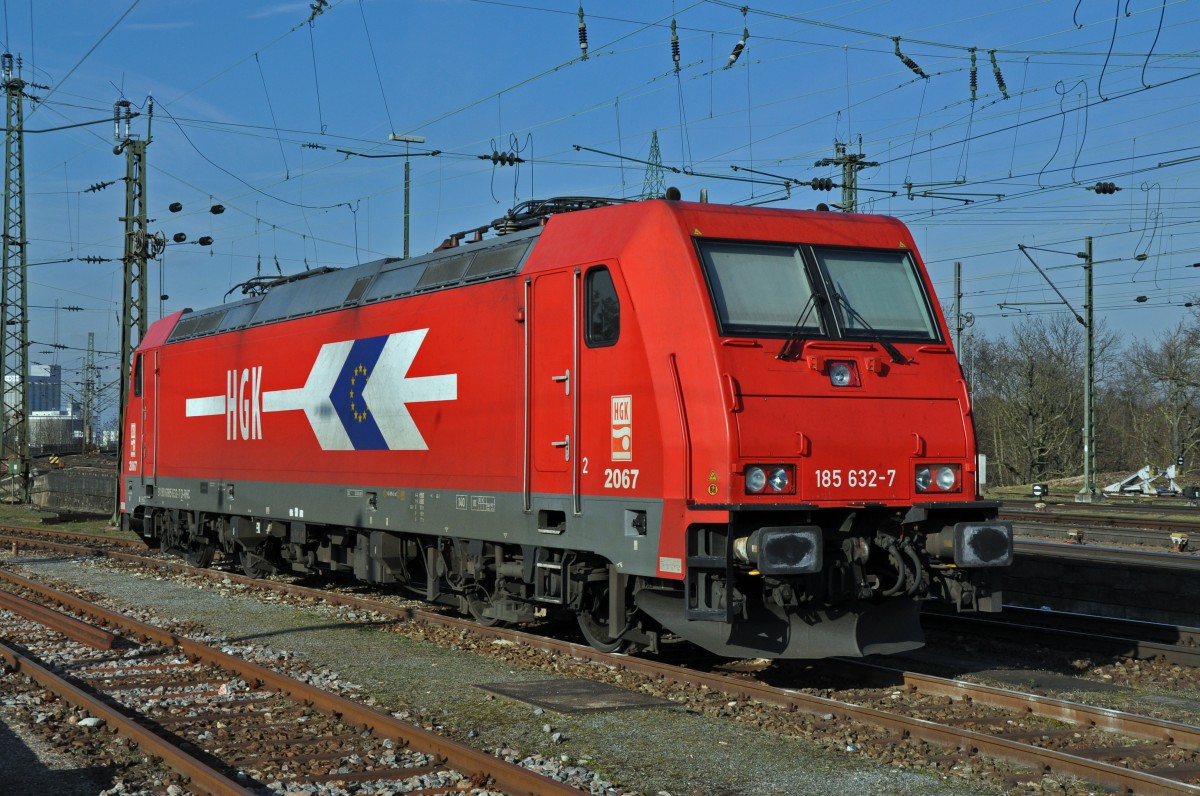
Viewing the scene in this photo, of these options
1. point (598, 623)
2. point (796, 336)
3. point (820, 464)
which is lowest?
point (598, 623)

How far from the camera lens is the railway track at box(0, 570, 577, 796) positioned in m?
6.88

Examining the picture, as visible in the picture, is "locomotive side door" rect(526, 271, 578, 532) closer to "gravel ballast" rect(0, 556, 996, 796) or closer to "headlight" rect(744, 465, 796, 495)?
"gravel ballast" rect(0, 556, 996, 796)

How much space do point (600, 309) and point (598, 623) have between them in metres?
2.96

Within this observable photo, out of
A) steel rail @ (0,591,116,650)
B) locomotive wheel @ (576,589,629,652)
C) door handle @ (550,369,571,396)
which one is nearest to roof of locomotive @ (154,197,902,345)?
door handle @ (550,369,571,396)

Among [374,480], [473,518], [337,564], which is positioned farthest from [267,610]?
[473,518]

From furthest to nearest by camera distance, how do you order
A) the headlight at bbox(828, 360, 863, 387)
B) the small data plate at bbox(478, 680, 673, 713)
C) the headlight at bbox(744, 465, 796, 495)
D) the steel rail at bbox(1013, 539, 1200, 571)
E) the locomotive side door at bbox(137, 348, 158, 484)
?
the locomotive side door at bbox(137, 348, 158, 484) < the steel rail at bbox(1013, 539, 1200, 571) < the headlight at bbox(828, 360, 863, 387) < the small data plate at bbox(478, 680, 673, 713) < the headlight at bbox(744, 465, 796, 495)

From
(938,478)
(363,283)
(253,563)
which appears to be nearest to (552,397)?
(938,478)

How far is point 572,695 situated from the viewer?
9.26m

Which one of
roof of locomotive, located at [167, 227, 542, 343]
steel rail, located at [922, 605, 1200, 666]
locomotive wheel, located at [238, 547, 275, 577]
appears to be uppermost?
roof of locomotive, located at [167, 227, 542, 343]

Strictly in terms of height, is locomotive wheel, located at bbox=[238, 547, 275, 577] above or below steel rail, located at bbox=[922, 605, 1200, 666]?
above

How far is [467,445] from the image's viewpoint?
1176 centimetres

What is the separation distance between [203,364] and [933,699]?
43.2ft

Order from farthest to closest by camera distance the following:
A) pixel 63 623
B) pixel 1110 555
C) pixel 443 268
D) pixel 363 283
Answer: pixel 1110 555, pixel 363 283, pixel 63 623, pixel 443 268

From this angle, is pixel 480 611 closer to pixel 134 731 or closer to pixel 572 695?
pixel 572 695
